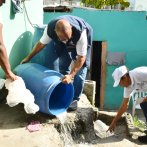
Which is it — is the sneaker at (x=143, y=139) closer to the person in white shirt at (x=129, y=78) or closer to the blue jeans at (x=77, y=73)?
the person in white shirt at (x=129, y=78)

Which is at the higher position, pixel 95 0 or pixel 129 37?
pixel 95 0

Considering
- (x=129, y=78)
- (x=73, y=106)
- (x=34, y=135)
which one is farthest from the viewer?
(x=73, y=106)

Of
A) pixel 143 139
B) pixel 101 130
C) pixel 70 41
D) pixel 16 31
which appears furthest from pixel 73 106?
pixel 16 31

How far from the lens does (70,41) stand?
252 centimetres

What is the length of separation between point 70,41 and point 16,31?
118 centimetres

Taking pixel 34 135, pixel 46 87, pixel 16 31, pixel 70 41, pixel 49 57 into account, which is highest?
pixel 16 31

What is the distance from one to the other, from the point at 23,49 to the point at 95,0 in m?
4.79

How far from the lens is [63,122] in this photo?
2545 millimetres

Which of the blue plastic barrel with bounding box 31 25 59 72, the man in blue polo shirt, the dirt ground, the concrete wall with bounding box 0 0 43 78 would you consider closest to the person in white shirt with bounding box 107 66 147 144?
the man in blue polo shirt

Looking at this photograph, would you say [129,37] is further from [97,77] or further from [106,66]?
[97,77]

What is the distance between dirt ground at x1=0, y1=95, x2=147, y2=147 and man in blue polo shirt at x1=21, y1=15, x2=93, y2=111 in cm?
55

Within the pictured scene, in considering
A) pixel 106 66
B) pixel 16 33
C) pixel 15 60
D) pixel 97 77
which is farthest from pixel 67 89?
pixel 97 77

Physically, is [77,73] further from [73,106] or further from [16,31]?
[16,31]

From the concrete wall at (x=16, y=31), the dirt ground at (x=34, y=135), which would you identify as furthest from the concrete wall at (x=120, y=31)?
the dirt ground at (x=34, y=135)
